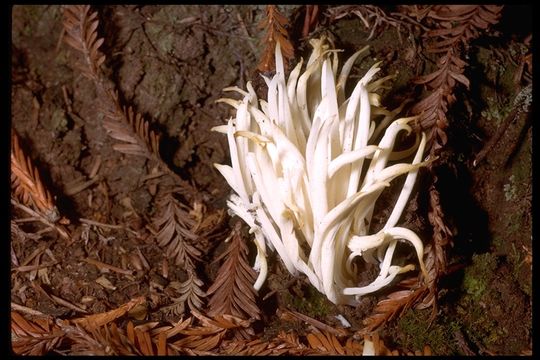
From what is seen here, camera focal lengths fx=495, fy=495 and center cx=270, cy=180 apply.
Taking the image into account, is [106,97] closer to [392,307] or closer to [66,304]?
[66,304]

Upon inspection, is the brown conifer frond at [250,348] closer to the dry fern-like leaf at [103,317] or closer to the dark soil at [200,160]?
the dark soil at [200,160]

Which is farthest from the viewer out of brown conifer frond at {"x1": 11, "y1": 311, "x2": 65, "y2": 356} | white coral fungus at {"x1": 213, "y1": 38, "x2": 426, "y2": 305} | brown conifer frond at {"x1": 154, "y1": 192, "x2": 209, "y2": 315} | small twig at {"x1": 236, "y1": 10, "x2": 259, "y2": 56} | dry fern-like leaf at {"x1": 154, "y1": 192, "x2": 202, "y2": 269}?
small twig at {"x1": 236, "y1": 10, "x2": 259, "y2": 56}

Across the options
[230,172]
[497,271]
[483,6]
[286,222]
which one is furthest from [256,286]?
[483,6]

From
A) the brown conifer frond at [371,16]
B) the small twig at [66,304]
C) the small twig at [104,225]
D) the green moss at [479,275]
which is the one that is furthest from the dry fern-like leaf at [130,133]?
the green moss at [479,275]

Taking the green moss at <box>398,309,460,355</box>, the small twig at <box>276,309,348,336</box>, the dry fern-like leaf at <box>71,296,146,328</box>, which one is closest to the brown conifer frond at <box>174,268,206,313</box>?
the dry fern-like leaf at <box>71,296,146,328</box>

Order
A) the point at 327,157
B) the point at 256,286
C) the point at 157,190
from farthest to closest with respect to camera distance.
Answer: the point at 157,190 → the point at 256,286 → the point at 327,157

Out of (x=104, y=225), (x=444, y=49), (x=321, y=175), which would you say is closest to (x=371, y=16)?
(x=444, y=49)

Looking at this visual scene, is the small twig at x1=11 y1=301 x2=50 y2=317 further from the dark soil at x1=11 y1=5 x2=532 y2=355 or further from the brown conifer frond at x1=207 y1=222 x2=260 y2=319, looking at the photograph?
the brown conifer frond at x1=207 y1=222 x2=260 y2=319

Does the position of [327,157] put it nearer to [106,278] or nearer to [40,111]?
[106,278]
